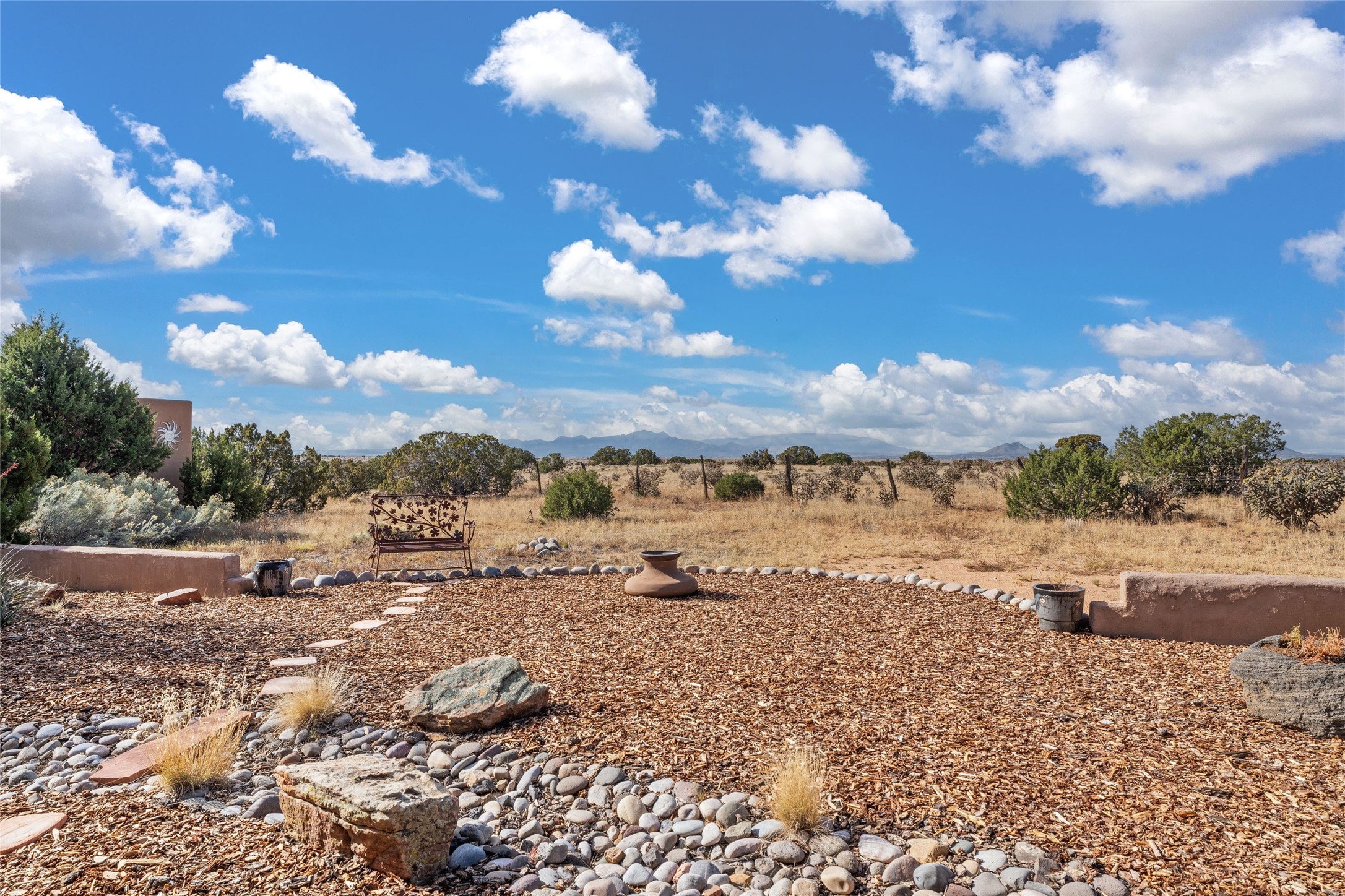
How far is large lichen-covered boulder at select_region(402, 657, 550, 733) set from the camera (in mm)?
4297

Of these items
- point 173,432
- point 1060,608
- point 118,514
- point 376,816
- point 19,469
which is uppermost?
point 173,432

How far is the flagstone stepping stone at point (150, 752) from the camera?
11.9ft

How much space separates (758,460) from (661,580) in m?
30.4

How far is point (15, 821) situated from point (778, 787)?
3201 millimetres

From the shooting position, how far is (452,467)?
2152 cm

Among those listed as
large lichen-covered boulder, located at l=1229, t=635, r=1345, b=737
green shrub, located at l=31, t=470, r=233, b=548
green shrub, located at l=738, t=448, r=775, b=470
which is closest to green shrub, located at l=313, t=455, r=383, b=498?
green shrub, located at l=31, t=470, r=233, b=548

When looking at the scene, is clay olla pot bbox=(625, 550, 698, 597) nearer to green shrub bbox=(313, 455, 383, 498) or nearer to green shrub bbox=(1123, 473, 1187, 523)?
green shrub bbox=(1123, 473, 1187, 523)

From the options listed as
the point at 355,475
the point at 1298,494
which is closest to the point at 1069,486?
the point at 1298,494

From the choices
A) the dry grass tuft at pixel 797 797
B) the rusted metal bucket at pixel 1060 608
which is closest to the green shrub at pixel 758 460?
the rusted metal bucket at pixel 1060 608

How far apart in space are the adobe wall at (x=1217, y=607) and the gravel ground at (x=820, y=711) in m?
0.22

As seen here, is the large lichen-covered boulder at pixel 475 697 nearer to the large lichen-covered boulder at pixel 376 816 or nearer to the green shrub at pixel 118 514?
the large lichen-covered boulder at pixel 376 816

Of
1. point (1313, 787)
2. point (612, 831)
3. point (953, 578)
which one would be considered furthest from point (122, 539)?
point (1313, 787)

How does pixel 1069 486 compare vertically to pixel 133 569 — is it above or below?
above

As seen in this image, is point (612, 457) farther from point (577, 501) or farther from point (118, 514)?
point (118, 514)
